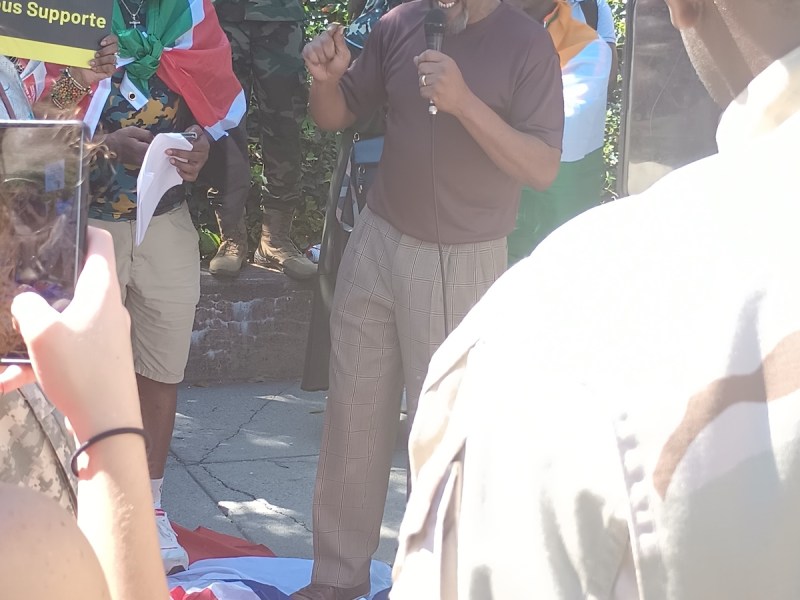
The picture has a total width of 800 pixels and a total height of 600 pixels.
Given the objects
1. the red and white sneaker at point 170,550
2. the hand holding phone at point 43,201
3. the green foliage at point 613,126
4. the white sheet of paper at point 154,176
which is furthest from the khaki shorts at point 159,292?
the green foliage at point 613,126

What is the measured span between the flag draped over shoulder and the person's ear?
2657 millimetres

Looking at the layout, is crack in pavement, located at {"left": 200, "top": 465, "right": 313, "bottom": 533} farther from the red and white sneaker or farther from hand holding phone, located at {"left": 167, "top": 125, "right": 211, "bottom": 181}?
hand holding phone, located at {"left": 167, "top": 125, "right": 211, "bottom": 181}

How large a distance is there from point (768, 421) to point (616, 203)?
0.83 feet

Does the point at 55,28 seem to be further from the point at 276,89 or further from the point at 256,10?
the point at 276,89

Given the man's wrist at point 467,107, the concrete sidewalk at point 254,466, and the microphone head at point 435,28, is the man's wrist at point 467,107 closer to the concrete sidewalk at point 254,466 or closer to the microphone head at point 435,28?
the microphone head at point 435,28

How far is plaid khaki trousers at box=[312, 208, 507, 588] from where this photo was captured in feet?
10.8

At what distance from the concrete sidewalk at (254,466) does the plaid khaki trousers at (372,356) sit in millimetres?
583

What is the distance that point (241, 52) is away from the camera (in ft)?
17.8

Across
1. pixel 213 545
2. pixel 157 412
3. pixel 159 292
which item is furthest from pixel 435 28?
pixel 213 545

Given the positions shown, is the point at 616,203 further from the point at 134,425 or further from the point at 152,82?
the point at 152,82

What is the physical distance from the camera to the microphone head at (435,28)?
10.4 feet

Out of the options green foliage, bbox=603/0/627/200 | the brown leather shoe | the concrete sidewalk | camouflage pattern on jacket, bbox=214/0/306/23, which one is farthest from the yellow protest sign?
green foliage, bbox=603/0/627/200

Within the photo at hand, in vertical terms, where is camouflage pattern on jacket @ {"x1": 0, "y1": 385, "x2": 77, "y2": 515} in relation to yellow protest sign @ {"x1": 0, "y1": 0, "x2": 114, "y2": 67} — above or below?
below

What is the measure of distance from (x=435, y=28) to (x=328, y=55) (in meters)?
0.37
